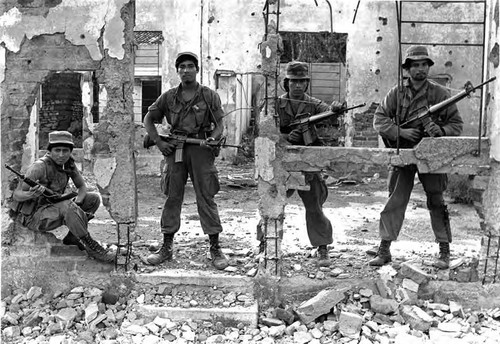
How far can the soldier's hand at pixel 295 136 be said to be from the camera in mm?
5746

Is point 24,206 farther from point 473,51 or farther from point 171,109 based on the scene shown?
point 473,51

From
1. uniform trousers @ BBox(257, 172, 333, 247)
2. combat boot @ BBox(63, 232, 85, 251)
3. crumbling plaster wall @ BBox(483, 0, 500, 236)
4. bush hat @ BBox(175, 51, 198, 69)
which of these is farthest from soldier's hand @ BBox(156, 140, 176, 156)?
crumbling plaster wall @ BBox(483, 0, 500, 236)

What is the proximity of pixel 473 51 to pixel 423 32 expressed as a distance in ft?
3.82

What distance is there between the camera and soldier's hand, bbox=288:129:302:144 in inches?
226

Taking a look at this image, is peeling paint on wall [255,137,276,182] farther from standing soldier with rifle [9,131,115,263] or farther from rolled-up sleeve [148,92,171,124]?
standing soldier with rifle [9,131,115,263]

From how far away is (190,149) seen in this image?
567 cm

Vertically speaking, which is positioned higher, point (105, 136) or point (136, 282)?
point (105, 136)

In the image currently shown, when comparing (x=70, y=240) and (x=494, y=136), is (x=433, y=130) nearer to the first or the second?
(x=494, y=136)

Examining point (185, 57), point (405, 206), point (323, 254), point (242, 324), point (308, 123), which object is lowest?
point (242, 324)

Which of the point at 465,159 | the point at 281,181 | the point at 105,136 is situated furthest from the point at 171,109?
the point at 465,159

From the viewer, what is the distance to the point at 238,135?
48.8ft

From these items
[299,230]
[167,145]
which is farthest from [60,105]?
[167,145]

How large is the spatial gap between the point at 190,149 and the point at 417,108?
2195 mm

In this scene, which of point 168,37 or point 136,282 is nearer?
point 136,282
